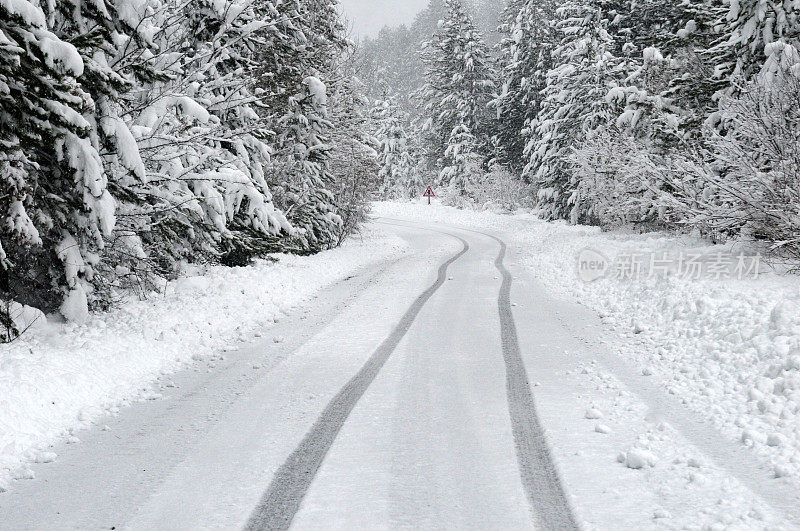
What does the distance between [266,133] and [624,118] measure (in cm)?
1235

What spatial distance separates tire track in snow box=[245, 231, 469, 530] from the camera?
379cm

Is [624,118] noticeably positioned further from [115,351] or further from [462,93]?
[462,93]

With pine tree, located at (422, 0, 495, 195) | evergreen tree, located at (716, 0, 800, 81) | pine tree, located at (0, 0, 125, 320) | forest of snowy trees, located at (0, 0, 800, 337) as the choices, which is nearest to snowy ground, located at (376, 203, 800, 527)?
forest of snowy trees, located at (0, 0, 800, 337)

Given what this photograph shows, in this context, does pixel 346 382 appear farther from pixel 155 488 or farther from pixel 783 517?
pixel 783 517

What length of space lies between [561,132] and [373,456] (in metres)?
28.3

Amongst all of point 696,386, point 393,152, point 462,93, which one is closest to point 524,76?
point 462,93

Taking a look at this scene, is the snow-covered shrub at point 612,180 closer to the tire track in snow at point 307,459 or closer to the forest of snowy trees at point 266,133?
the forest of snowy trees at point 266,133

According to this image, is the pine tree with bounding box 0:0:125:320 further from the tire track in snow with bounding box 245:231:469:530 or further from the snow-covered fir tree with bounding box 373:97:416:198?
the snow-covered fir tree with bounding box 373:97:416:198

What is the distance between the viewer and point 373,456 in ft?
15.3

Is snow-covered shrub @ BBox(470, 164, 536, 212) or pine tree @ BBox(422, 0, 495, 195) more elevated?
pine tree @ BBox(422, 0, 495, 195)

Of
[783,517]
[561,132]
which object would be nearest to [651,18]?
[561,132]

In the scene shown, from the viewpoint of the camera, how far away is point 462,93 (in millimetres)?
44688

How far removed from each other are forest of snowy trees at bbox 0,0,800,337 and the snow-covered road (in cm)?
247

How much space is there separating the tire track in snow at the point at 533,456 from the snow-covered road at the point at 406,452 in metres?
0.02
